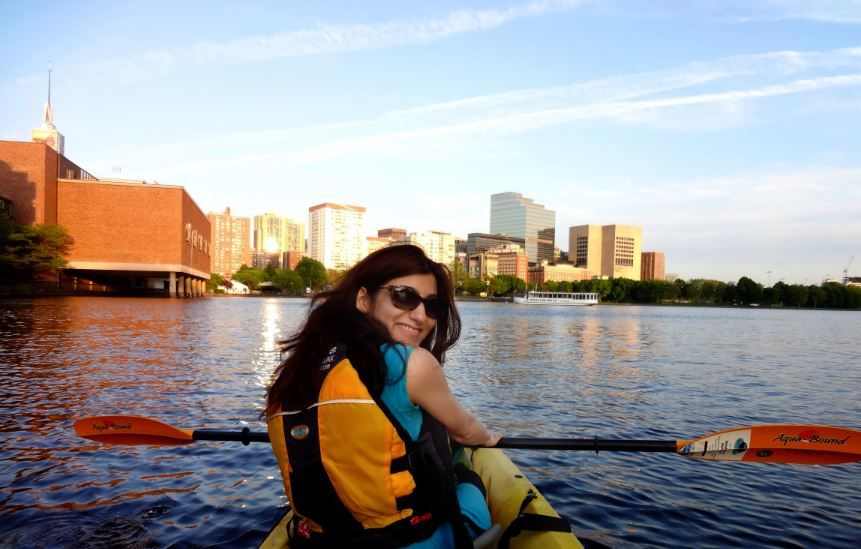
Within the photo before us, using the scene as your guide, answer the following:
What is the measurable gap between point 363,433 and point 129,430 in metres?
3.99

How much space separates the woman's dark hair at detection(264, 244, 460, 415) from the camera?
2.81m

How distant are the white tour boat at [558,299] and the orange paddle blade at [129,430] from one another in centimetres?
13132

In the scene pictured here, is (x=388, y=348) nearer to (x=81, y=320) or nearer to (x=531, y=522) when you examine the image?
(x=531, y=522)

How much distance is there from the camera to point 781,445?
4961 millimetres

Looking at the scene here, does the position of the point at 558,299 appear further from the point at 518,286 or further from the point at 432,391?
the point at 432,391

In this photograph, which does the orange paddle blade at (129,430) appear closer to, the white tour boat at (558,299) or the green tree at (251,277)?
the white tour boat at (558,299)

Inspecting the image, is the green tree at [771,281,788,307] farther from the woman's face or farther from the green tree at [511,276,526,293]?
the woman's face

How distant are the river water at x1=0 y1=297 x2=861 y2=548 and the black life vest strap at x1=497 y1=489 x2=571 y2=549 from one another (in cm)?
257

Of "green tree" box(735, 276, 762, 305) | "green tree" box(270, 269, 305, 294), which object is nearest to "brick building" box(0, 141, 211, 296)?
"green tree" box(270, 269, 305, 294)

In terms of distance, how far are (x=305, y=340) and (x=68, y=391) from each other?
1181 centimetres

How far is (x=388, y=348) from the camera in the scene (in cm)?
284

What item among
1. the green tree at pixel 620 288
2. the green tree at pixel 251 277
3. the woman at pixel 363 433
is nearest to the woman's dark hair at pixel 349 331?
the woman at pixel 363 433

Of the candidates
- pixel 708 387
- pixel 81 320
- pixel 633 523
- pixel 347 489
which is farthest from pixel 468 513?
pixel 81 320

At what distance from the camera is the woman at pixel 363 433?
2.72 metres
